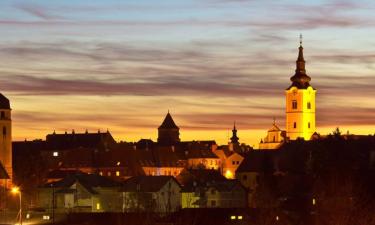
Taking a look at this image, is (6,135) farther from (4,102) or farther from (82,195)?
(82,195)

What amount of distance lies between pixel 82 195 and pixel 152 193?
7.19 m

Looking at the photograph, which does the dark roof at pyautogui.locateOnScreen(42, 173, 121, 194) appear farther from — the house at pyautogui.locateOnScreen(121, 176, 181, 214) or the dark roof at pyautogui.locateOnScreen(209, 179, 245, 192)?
the dark roof at pyautogui.locateOnScreen(209, 179, 245, 192)

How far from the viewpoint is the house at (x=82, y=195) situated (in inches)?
5418

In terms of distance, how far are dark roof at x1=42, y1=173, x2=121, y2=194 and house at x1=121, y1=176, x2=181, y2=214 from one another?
2.27 m

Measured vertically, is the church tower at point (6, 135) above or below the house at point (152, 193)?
above

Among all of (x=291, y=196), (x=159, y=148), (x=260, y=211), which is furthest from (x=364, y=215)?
(x=159, y=148)

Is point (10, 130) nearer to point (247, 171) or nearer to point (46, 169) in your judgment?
point (46, 169)

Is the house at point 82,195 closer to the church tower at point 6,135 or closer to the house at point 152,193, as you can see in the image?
the house at point 152,193

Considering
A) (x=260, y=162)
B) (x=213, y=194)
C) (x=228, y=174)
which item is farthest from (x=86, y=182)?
(x=228, y=174)

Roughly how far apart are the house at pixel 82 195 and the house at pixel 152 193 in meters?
1.15

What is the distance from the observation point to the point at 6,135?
15600 cm

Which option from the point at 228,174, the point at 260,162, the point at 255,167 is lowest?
the point at 255,167

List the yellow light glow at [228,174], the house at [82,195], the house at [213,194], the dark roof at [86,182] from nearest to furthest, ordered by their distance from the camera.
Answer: the house at [82,195] → the dark roof at [86,182] → the house at [213,194] → the yellow light glow at [228,174]

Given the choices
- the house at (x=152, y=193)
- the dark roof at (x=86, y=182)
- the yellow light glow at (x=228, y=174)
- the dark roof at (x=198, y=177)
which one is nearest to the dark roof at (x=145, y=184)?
the house at (x=152, y=193)
